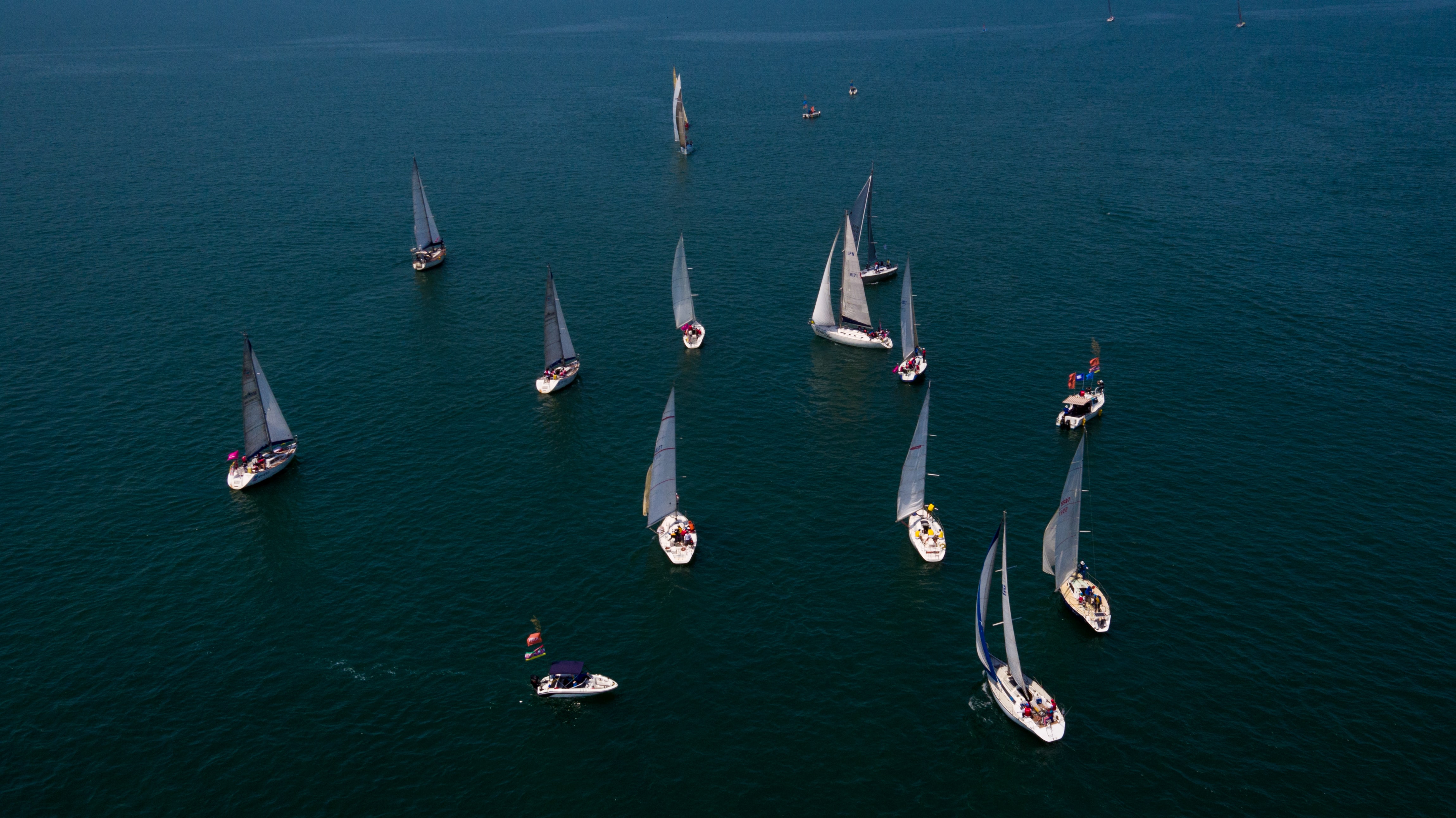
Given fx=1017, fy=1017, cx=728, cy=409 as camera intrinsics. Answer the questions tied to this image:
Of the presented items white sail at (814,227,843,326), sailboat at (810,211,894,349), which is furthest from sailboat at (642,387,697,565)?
white sail at (814,227,843,326)

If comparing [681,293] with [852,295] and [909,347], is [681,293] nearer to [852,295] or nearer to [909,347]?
[852,295]

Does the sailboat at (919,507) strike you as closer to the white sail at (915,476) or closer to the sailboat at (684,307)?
the white sail at (915,476)

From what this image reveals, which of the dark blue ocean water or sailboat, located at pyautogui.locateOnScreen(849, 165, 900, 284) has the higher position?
sailboat, located at pyautogui.locateOnScreen(849, 165, 900, 284)

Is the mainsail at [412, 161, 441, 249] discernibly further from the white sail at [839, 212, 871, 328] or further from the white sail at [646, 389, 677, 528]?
the white sail at [646, 389, 677, 528]

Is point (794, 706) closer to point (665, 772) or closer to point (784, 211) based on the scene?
point (665, 772)

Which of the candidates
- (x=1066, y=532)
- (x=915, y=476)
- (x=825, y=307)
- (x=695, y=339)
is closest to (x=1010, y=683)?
(x=1066, y=532)

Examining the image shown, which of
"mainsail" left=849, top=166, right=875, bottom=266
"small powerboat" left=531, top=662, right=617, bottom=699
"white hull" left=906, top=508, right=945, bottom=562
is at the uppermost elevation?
"mainsail" left=849, top=166, right=875, bottom=266

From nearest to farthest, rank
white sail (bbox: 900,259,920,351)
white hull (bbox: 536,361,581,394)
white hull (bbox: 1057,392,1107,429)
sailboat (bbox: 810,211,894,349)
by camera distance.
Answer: white hull (bbox: 1057,392,1107,429)
white hull (bbox: 536,361,581,394)
white sail (bbox: 900,259,920,351)
sailboat (bbox: 810,211,894,349)

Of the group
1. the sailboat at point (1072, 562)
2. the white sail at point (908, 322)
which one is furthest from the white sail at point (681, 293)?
the sailboat at point (1072, 562)
